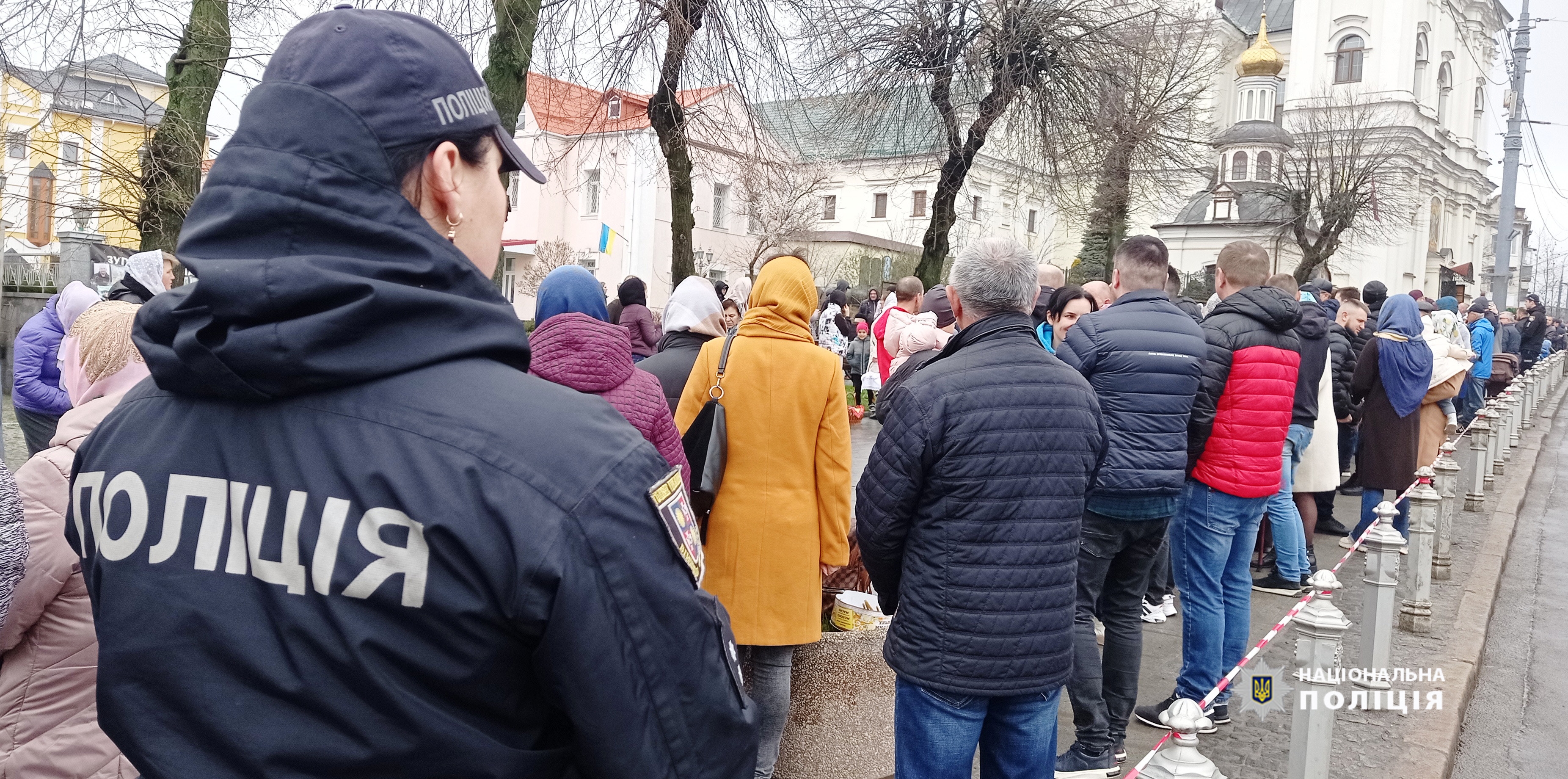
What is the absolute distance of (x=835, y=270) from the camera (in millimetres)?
49406

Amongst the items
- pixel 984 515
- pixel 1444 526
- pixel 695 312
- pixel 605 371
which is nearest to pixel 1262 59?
pixel 1444 526

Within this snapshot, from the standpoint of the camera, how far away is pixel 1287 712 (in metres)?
4.17

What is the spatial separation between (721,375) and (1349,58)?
2562 inches

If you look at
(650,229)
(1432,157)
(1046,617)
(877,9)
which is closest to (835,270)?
(650,229)

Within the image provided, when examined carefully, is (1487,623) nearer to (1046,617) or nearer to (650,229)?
(1046,617)

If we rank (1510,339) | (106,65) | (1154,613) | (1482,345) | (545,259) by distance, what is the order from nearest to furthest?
1. (1154,613)
2. (106,65)
3. (1482,345)
4. (1510,339)
5. (545,259)

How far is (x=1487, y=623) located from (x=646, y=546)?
7.98m

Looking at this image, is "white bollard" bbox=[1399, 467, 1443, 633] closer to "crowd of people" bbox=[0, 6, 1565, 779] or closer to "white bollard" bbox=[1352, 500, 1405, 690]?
"white bollard" bbox=[1352, 500, 1405, 690]

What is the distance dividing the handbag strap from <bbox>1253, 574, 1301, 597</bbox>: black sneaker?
509 centimetres

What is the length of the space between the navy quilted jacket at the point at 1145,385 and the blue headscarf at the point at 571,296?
→ 1.92m

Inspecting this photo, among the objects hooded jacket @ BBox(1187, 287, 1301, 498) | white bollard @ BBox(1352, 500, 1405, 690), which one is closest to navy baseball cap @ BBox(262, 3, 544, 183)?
hooded jacket @ BBox(1187, 287, 1301, 498)

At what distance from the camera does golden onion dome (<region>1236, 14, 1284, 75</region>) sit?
58.7 meters

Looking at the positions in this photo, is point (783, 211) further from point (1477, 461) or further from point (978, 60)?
point (1477, 461)

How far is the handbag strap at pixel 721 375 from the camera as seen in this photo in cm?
391
